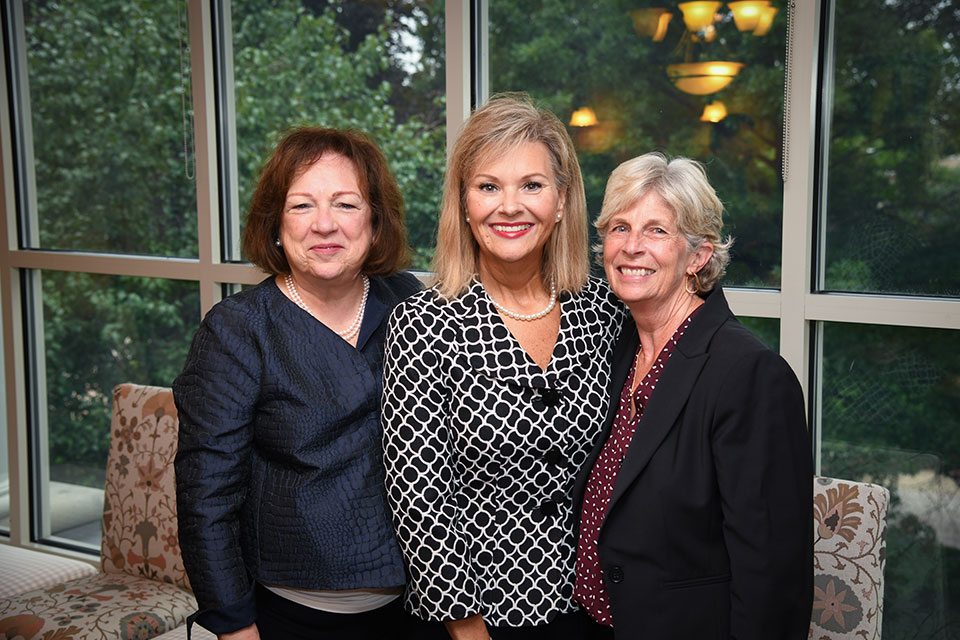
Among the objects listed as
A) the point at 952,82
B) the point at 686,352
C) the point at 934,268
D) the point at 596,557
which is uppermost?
the point at 952,82

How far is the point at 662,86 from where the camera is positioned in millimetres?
2434

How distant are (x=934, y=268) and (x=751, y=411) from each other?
103cm

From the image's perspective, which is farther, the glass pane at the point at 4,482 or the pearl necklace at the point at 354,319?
the glass pane at the point at 4,482

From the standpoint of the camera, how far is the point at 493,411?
64.9 inches

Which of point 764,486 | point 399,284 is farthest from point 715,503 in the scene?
point 399,284

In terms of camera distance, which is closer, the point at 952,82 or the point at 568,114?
the point at 952,82

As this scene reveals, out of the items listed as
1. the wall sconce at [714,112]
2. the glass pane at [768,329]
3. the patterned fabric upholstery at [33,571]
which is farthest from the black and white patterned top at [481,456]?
the patterned fabric upholstery at [33,571]

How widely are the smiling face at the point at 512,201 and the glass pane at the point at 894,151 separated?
0.97m

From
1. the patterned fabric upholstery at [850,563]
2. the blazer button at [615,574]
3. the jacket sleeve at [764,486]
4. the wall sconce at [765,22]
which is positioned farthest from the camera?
the wall sconce at [765,22]

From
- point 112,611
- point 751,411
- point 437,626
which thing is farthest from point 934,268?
point 112,611

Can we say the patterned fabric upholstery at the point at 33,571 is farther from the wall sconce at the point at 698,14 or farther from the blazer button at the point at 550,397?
the wall sconce at the point at 698,14

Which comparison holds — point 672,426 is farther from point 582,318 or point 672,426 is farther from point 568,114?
point 568,114

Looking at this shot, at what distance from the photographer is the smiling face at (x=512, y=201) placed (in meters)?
1.69

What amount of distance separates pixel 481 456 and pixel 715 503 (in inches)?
17.0
